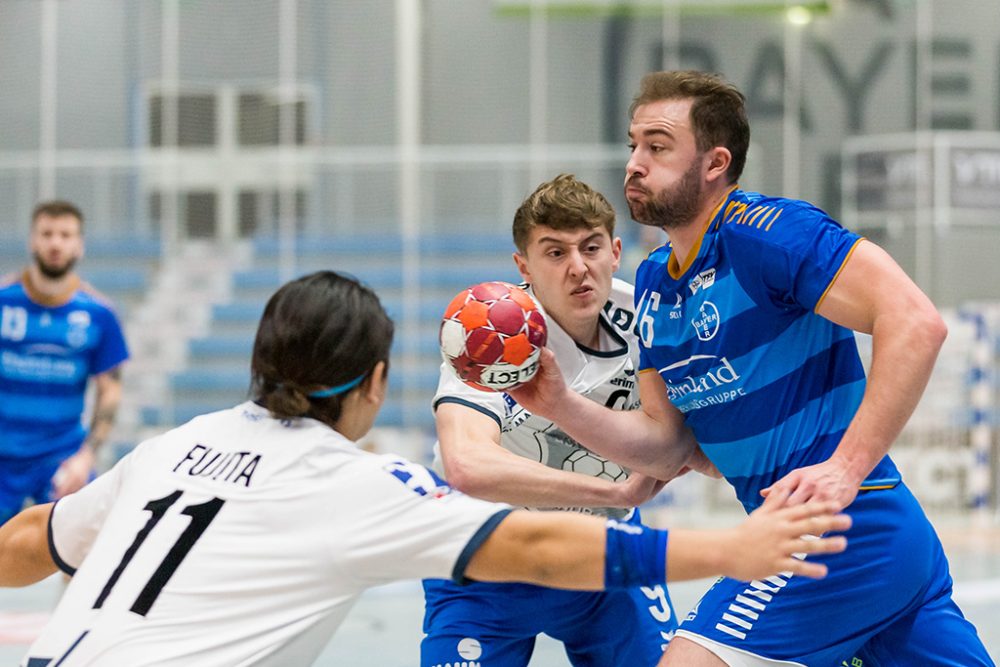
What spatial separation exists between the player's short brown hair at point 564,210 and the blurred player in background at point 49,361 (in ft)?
14.7

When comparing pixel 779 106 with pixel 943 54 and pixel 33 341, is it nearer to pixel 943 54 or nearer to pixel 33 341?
pixel 943 54

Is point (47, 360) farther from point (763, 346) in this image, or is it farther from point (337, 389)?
point (337, 389)

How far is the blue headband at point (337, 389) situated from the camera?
8.87 feet

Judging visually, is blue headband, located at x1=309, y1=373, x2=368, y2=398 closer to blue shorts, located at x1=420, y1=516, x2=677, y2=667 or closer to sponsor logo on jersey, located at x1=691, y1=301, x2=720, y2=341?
sponsor logo on jersey, located at x1=691, y1=301, x2=720, y2=341

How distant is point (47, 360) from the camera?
7941 millimetres

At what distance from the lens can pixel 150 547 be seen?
255 centimetres

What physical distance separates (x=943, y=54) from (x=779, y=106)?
6.27 feet

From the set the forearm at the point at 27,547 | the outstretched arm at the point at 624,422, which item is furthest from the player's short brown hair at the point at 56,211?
the forearm at the point at 27,547

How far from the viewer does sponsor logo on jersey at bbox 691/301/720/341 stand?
3.49 meters

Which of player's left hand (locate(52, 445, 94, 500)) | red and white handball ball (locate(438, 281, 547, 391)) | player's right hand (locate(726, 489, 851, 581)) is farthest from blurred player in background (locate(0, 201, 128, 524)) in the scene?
player's right hand (locate(726, 489, 851, 581))

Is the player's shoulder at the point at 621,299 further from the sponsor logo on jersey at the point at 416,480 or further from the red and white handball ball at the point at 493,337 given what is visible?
the sponsor logo on jersey at the point at 416,480

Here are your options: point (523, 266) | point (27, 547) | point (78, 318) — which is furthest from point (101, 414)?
point (27, 547)

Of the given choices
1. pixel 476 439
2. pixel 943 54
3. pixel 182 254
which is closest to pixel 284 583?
pixel 476 439

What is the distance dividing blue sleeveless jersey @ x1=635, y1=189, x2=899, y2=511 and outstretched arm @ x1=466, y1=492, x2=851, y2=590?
833 mm
